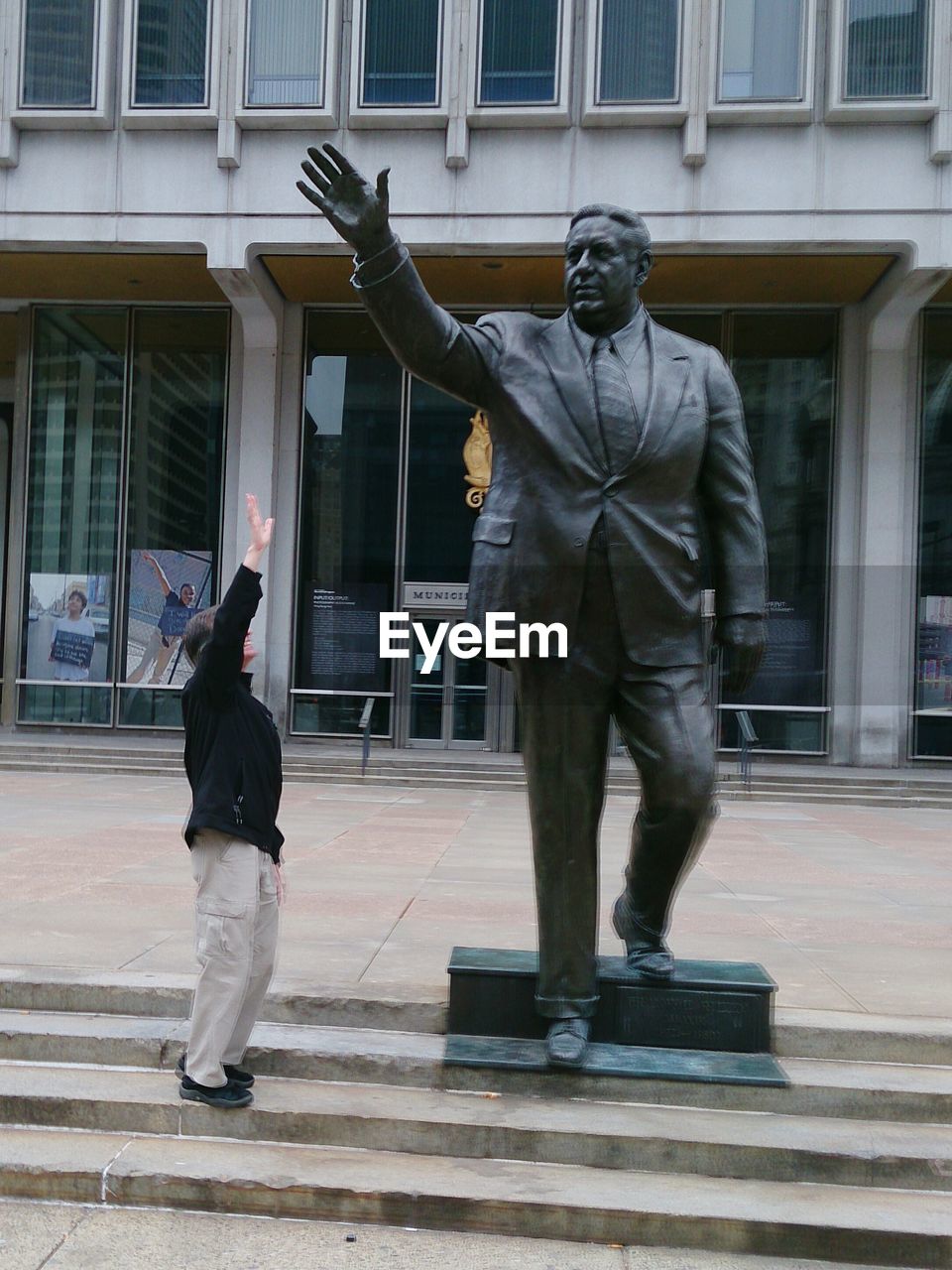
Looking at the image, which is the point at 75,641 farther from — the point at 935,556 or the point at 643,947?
the point at 643,947

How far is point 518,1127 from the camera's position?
3.65m

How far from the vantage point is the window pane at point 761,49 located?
1639cm

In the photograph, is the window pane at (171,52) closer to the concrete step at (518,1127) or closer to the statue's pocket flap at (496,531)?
the statue's pocket flap at (496,531)

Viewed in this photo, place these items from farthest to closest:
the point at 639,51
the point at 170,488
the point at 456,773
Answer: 1. the point at 170,488
2. the point at 639,51
3. the point at 456,773

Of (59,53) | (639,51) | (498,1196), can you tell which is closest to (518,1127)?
(498,1196)

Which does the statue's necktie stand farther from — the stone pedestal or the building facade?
the building facade

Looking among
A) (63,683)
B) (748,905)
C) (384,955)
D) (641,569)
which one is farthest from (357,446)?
(641,569)

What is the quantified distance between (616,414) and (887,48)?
50.8ft

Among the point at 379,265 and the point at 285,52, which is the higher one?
the point at 285,52

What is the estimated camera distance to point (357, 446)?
19188mm

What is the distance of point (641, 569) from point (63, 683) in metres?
17.6

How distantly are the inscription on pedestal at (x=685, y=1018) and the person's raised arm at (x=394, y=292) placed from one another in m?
2.06

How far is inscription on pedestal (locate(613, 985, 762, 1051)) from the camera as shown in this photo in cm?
402

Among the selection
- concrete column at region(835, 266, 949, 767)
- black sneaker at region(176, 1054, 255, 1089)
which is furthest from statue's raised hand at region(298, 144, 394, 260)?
concrete column at region(835, 266, 949, 767)
